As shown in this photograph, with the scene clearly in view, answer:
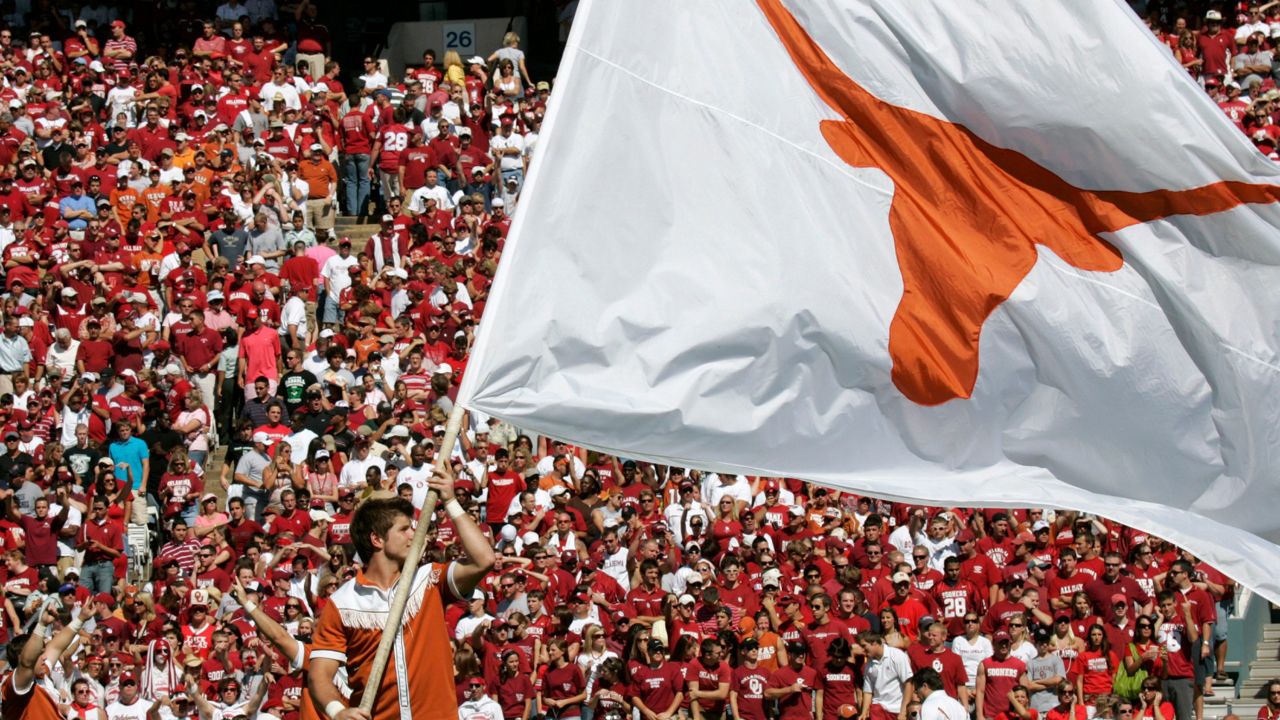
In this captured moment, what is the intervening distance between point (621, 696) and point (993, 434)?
9.48 m

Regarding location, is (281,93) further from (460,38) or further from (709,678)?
(709,678)

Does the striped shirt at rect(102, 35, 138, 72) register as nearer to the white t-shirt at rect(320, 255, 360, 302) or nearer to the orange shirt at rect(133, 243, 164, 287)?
Answer: the orange shirt at rect(133, 243, 164, 287)

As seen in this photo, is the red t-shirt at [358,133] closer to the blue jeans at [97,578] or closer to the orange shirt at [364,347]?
the orange shirt at [364,347]

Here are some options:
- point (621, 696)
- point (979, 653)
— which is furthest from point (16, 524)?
point (979, 653)

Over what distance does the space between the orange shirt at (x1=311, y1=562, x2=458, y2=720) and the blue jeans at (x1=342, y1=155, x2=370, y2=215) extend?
19.7 metres

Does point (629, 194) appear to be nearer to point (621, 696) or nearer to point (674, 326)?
point (674, 326)

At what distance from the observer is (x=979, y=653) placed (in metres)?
15.5

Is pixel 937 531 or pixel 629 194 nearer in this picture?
pixel 629 194

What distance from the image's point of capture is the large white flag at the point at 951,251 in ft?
20.5

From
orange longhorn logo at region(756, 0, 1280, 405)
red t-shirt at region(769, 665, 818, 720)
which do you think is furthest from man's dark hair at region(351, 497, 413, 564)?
red t-shirt at region(769, 665, 818, 720)

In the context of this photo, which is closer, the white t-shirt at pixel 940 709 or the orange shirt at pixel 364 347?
the white t-shirt at pixel 940 709

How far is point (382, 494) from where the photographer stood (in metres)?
15.0

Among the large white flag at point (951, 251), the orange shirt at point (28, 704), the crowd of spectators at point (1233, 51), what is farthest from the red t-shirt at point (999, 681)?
the crowd of spectators at point (1233, 51)

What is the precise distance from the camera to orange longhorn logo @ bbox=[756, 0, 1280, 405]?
646cm
